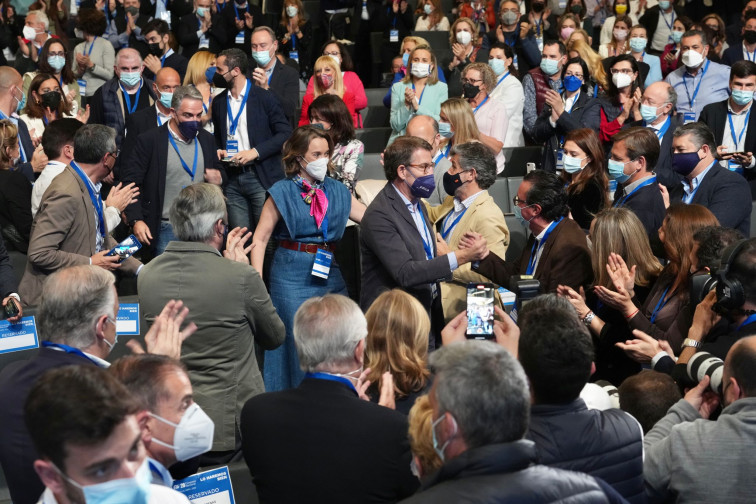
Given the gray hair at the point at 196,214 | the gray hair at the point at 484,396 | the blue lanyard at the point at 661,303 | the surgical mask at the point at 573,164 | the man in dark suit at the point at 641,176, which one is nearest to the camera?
the gray hair at the point at 484,396

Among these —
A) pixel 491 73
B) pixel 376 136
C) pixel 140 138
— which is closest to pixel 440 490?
→ pixel 140 138

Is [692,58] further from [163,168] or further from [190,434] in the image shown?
[190,434]

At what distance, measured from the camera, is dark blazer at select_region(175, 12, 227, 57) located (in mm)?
10551

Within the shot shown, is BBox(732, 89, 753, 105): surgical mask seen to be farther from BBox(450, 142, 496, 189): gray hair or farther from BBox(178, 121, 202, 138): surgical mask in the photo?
BBox(178, 121, 202, 138): surgical mask

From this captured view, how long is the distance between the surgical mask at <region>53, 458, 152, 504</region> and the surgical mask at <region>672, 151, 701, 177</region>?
15.2 feet

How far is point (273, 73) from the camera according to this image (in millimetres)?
8047

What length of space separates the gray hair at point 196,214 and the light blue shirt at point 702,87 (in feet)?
20.1

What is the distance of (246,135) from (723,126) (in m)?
3.82

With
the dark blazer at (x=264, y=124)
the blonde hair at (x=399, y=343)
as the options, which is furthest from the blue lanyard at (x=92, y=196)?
the blonde hair at (x=399, y=343)

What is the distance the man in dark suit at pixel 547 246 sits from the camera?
484 cm

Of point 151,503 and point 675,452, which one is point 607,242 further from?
point 151,503

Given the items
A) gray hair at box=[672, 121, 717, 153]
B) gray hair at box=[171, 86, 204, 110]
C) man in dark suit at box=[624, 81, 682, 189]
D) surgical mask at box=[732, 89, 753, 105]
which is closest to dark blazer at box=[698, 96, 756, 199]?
surgical mask at box=[732, 89, 753, 105]

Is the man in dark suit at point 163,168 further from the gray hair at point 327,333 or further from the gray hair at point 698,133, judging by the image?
the gray hair at point 327,333

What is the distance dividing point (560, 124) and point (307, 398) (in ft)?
17.1
